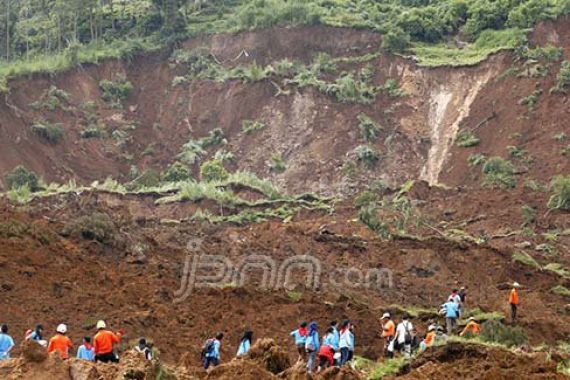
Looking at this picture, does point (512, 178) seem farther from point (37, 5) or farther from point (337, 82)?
point (37, 5)

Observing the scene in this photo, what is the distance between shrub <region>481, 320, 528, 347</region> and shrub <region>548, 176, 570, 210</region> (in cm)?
1399

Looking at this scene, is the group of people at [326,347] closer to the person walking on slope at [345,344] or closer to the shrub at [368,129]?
the person walking on slope at [345,344]

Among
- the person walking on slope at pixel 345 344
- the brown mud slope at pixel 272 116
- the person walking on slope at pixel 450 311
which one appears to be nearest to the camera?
the person walking on slope at pixel 345 344

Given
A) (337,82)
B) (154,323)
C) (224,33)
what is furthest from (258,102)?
(154,323)

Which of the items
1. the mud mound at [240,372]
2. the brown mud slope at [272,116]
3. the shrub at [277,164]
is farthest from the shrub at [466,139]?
the mud mound at [240,372]

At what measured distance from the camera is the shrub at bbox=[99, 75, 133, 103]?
166 feet

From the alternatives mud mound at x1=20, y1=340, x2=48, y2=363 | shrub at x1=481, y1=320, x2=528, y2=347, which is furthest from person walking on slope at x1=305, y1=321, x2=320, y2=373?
mud mound at x1=20, y1=340, x2=48, y2=363

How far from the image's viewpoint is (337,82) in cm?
4803

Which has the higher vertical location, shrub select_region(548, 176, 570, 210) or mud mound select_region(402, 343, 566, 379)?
mud mound select_region(402, 343, 566, 379)

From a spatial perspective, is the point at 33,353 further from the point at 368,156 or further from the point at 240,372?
the point at 368,156

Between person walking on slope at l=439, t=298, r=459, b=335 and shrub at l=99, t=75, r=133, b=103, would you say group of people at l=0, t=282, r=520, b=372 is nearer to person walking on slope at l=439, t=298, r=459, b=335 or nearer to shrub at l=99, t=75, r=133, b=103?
person walking on slope at l=439, t=298, r=459, b=335

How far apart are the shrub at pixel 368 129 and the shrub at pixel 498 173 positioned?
6478 mm

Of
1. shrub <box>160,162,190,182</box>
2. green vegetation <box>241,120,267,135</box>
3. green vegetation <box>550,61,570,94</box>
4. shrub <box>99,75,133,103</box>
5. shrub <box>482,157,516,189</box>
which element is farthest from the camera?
shrub <box>99,75,133,103</box>

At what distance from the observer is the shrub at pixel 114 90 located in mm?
50625
